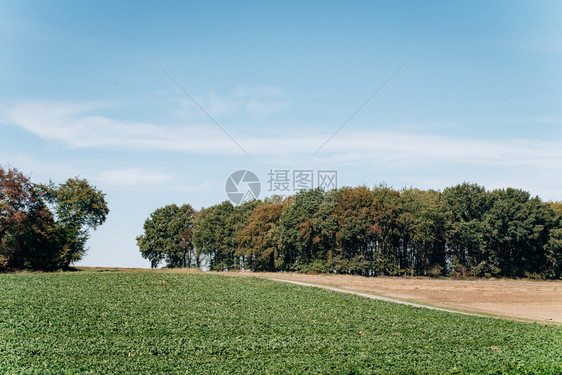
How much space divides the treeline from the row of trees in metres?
32.4

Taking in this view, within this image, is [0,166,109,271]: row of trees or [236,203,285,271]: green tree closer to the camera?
[0,166,109,271]: row of trees

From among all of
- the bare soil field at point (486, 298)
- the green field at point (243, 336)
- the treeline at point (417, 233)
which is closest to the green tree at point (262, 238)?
the treeline at point (417, 233)

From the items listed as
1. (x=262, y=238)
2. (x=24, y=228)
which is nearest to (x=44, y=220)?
(x=24, y=228)

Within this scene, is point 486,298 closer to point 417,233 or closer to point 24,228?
point 417,233

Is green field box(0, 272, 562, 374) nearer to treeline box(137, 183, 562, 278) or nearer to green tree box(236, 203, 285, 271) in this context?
treeline box(137, 183, 562, 278)

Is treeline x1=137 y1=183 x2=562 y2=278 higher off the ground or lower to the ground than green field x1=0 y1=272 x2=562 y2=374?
higher

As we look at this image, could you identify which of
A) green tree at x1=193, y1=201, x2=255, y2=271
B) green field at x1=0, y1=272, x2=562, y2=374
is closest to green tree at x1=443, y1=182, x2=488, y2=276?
green tree at x1=193, y1=201, x2=255, y2=271

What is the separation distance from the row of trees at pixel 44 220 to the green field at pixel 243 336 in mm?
19662

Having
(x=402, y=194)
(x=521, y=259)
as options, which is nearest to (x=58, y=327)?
(x=402, y=194)

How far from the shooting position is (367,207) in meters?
73.8

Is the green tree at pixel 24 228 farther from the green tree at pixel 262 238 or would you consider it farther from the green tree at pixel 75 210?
the green tree at pixel 262 238

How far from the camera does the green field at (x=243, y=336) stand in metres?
17.4

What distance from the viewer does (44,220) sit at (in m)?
55.4

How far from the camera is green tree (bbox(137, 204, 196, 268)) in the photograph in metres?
96.5
